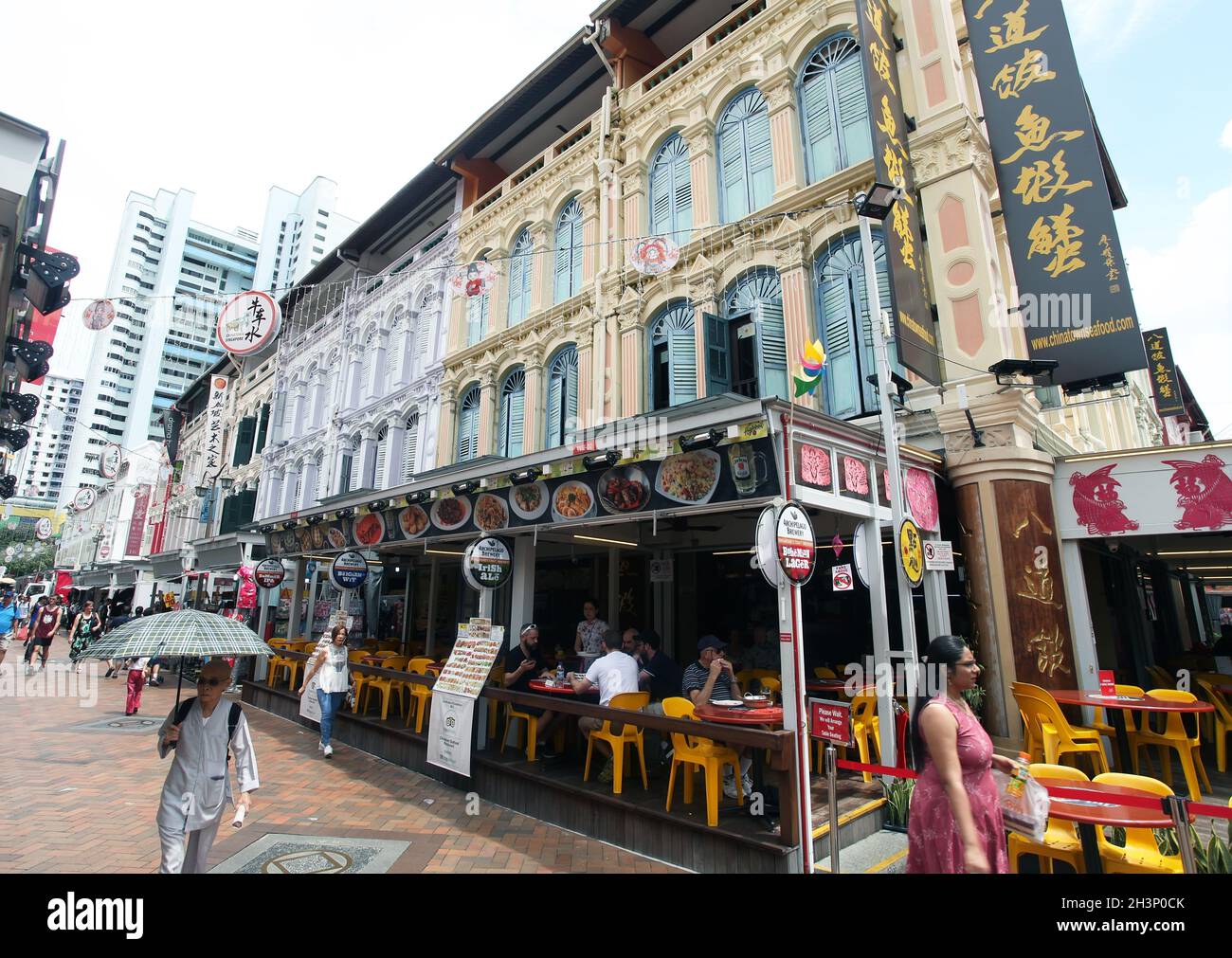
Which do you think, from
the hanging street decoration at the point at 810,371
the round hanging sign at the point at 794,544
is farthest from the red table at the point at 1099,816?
the hanging street decoration at the point at 810,371

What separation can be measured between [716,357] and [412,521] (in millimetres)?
6132

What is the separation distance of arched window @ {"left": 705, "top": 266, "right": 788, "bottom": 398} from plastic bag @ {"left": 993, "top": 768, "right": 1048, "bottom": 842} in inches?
293

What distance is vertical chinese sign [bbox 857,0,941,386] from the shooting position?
24.7 feet

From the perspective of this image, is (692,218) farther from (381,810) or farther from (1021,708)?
(381,810)

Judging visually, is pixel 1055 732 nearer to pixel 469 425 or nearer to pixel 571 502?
pixel 571 502

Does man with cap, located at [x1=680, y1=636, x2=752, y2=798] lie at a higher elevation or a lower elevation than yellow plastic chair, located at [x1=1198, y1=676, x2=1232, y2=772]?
higher

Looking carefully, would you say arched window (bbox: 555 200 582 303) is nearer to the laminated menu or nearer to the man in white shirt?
the laminated menu

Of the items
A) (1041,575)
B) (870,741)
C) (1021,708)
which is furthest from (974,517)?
(870,741)

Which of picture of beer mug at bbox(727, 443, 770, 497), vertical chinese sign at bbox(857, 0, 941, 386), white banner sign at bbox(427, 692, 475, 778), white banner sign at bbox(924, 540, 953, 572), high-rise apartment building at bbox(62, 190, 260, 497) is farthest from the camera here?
high-rise apartment building at bbox(62, 190, 260, 497)

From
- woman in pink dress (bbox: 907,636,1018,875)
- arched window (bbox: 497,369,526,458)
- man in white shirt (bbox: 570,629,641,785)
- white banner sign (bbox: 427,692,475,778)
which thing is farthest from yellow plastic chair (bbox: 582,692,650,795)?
arched window (bbox: 497,369,526,458)

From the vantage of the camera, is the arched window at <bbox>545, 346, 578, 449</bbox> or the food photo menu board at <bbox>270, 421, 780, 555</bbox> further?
the arched window at <bbox>545, 346, 578, 449</bbox>

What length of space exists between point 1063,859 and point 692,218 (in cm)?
1068

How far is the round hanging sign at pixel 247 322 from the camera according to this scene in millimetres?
12375

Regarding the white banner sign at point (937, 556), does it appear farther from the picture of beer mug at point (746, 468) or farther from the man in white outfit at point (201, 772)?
the man in white outfit at point (201, 772)
